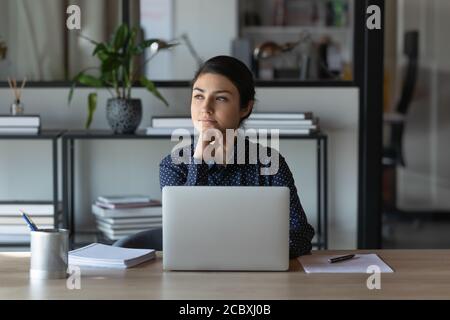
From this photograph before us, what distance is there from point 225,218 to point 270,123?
195cm

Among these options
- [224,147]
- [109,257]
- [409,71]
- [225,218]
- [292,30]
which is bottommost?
[109,257]

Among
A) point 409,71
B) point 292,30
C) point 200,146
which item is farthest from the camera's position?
point 292,30

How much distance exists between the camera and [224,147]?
2.81 meters

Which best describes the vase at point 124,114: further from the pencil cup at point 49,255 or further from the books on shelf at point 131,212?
the pencil cup at point 49,255

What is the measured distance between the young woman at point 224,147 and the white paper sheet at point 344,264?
57 millimetres

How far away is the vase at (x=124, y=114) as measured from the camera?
4.24m

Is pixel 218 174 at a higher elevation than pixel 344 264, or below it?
higher

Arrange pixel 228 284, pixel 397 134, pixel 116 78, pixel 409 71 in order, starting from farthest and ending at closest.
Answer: pixel 409 71 < pixel 397 134 < pixel 116 78 < pixel 228 284

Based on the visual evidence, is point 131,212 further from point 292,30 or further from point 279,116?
point 292,30

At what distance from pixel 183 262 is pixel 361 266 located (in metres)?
0.47

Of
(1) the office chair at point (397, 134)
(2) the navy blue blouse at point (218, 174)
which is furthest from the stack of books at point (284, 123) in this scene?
(1) the office chair at point (397, 134)

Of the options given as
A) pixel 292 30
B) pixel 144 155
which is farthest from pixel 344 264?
pixel 292 30

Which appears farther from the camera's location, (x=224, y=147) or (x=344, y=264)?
(x=224, y=147)
